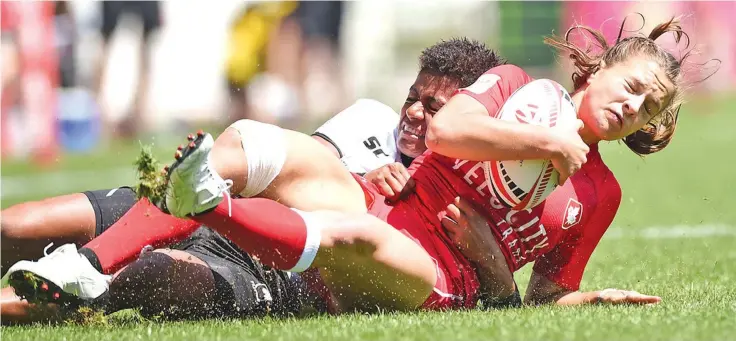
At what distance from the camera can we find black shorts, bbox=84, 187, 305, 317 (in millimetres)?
4082

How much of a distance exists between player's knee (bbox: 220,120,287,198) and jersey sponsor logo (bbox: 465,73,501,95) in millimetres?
724

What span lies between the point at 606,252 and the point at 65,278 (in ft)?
11.7

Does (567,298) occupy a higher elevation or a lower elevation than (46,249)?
lower

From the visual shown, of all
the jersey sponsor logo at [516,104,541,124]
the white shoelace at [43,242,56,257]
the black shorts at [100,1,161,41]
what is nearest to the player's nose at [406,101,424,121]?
the jersey sponsor logo at [516,104,541,124]

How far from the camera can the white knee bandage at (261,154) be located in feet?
13.2

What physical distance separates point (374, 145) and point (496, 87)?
85 cm

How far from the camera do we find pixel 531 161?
3.91m

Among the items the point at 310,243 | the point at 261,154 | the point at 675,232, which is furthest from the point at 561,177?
the point at 675,232

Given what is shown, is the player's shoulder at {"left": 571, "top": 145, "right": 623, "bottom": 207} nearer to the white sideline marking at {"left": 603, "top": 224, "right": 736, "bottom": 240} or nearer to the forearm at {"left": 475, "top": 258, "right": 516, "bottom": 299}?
the forearm at {"left": 475, "top": 258, "right": 516, "bottom": 299}

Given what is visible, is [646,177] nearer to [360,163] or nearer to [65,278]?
[360,163]

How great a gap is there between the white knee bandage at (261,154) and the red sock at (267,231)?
1.12 feet

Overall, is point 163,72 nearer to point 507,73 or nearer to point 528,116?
point 507,73

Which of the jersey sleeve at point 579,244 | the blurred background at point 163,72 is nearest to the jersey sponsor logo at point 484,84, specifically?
the jersey sleeve at point 579,244

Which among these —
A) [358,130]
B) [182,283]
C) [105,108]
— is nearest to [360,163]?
[358,130]
